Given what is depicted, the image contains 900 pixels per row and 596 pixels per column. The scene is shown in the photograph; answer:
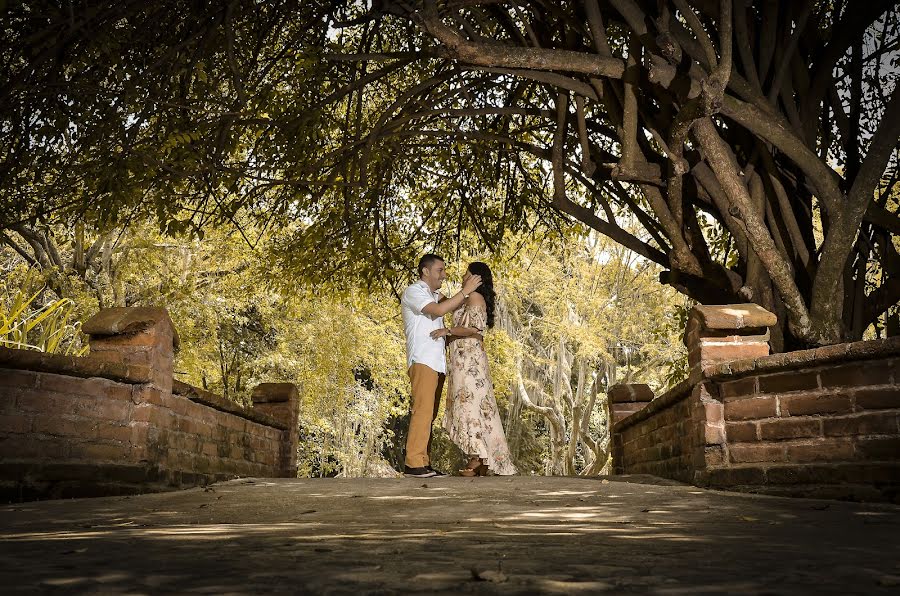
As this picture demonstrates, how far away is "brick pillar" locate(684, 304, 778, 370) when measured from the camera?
5.86 meters

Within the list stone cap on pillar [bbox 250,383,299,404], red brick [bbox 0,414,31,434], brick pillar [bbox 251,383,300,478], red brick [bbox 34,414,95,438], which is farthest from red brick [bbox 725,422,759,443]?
stone cap on pillar [bbox 250,383,299,404]

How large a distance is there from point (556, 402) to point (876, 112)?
51.1ft

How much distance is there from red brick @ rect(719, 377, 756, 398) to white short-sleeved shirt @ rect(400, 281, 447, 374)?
2.97 m

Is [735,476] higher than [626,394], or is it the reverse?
[626,394]

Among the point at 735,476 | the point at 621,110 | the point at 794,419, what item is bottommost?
the point at 735,476

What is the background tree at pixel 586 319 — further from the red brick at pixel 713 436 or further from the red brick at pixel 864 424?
the red brick at pixel 864 424

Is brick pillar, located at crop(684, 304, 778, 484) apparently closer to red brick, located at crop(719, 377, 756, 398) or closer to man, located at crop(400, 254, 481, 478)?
red brick, located at crop(719, 377, 756, 398)

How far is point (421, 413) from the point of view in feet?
25.5

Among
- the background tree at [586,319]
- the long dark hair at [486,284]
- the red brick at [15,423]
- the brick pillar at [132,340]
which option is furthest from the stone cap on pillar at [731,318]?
the background tree at [586,319]

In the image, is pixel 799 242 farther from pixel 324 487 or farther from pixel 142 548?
pixel 142 548

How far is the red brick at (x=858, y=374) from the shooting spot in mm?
4844

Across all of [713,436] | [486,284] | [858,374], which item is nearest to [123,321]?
[486,284]

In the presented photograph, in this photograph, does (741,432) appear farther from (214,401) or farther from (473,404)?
(214,401)

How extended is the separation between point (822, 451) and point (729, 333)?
1.11m
